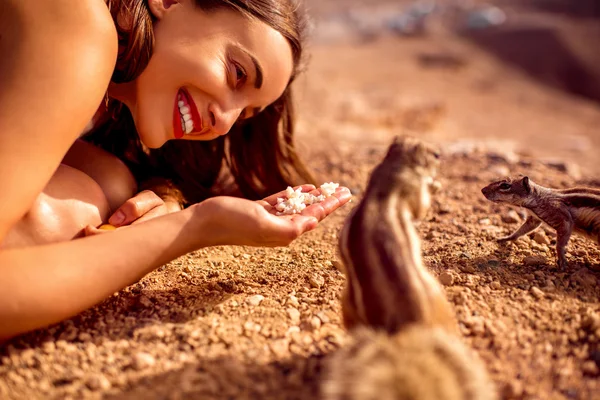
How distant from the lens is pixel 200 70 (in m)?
2.48

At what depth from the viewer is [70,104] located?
6.79 feet

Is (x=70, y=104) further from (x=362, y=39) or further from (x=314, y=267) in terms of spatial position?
(x=362, y=39)

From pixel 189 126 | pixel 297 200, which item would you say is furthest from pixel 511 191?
pixel 189 126

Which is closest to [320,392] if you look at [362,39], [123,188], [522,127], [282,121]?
[123,188]

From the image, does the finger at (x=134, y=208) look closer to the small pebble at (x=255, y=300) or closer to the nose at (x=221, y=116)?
the nose at (x=221, y=116)

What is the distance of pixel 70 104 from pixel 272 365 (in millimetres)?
1176

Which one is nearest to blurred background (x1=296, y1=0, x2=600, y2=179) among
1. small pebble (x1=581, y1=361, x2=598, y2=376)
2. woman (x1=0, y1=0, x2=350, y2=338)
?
woman (x1=0, y1=0, x2=350, y2=338)

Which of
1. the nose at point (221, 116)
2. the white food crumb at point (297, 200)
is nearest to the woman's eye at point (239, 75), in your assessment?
the nose at point (221, 116)

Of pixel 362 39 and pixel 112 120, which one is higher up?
pixel 362 39

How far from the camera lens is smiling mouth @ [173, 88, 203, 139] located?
257 centimetres

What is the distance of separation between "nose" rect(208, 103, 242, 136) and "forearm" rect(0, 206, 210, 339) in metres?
0.63

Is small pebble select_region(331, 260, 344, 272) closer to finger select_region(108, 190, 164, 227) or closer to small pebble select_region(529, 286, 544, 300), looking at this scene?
small pebble select_region(529, 286, 544, 300)

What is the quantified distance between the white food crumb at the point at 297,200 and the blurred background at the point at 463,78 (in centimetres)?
217

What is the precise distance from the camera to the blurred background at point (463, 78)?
300 inches
